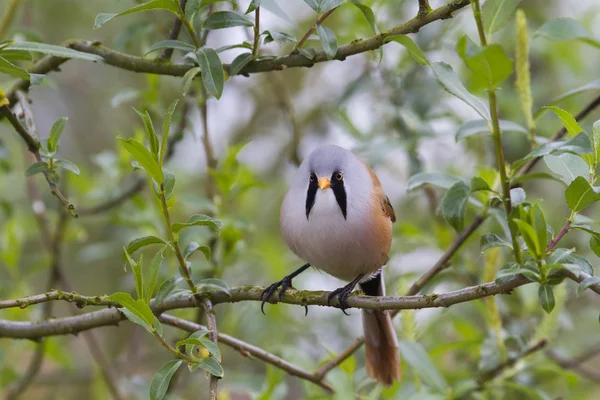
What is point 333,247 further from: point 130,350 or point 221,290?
point 130,350

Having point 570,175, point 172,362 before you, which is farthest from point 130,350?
point 570,175

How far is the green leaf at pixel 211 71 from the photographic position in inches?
74.7

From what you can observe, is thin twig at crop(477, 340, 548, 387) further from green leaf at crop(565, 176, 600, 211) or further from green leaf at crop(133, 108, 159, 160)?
green leaf at crop(133, 108, 159, 160)

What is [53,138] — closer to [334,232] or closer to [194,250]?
[194,250]

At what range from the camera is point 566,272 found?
167 cm

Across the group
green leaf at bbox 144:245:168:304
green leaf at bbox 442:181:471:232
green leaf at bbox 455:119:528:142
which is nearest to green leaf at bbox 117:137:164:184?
green leaf at bbox 144:245:168:304

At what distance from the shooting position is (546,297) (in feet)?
5.53

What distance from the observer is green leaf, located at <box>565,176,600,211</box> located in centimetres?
171

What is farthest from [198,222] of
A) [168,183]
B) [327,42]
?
[327,42]

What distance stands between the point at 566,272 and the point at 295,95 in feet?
13.5

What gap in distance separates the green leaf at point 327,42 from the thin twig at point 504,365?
153 centimetres

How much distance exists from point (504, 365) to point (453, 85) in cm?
156

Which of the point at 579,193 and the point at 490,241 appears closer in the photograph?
the point at 579,193

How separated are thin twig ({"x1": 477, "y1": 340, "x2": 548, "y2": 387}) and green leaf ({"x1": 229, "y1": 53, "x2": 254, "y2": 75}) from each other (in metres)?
1.62
